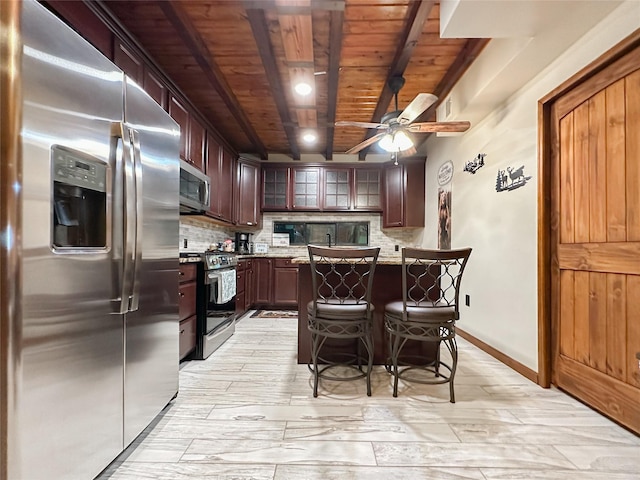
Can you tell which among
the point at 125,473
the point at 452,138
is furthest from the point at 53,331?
the point at 452,138

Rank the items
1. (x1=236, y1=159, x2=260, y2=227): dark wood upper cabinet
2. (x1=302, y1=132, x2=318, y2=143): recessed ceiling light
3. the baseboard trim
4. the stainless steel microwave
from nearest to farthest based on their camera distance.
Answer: the baseboard trim → the stainless steel microwave → (x1=302, y1=132, x2=318, y2=143): recessed ceiling light → (x1=236, y1=159, x2=260, y2=227): dark wood upper cabinet

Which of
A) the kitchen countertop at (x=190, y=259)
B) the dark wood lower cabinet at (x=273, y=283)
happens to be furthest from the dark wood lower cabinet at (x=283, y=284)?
the kitchen countertop at (x=190, y=259)

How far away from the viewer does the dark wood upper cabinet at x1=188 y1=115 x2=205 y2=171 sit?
10.9 feet

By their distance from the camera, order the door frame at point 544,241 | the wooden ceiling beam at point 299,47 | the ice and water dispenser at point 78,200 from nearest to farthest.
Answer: the ice and water dispenser at point 78,200 → the wooden ceiling beam at point 299,47 → the door frame at point 544,241

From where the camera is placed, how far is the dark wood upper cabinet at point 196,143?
130 inches

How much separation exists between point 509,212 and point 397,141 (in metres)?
1.25

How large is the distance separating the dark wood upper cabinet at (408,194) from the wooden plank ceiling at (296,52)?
4.42ft

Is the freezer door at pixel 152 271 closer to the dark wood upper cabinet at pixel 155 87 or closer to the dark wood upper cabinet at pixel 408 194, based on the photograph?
the dark wood upper cabinet at pixel 155 87

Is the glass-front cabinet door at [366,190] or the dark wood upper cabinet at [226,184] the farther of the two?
the glass-front cabinet door at [366,190]

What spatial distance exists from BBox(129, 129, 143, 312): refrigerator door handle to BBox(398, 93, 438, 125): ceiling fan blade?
210cm

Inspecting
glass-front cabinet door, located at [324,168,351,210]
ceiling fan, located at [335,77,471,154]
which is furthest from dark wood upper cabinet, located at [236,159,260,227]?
ceiling fan, located at [335,77,471,154]

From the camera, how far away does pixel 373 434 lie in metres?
1.68

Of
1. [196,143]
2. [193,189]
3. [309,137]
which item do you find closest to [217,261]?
[193,189]

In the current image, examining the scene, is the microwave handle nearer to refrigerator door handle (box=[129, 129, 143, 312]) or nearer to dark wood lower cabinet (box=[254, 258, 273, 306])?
dark wood lower cabinet (box=[254, 258, 273, 306])
